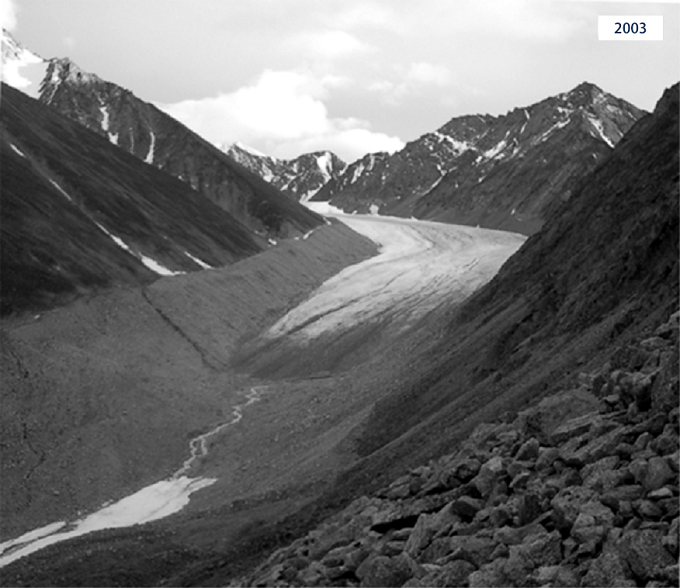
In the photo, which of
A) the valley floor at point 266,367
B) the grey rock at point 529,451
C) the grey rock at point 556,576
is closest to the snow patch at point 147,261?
the valley floor at point 266,367

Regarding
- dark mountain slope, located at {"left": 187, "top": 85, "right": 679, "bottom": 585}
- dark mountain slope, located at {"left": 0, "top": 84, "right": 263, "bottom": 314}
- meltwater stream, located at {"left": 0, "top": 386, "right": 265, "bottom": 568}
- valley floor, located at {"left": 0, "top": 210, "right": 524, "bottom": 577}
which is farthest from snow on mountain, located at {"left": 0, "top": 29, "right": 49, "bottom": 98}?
meltwater stream, located at {"left": 0, "top": 386, "right": 265, "bottom": 568}

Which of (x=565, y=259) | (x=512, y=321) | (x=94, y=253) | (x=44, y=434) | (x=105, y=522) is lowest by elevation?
(x=105, y=522)

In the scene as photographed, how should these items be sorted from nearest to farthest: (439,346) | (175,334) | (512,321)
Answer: (512,321)
(439,346)
(175,334)

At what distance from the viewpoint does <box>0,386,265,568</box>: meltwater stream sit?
28741 mm

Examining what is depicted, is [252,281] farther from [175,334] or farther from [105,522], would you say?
[105,522]

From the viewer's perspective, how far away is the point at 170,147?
152375 mm

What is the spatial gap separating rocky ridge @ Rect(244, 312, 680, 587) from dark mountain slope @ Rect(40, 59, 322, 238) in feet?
325

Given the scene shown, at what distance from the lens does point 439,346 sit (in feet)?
139

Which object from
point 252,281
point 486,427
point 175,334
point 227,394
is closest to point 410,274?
point 252,281

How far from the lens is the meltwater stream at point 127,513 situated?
28741 millimetres

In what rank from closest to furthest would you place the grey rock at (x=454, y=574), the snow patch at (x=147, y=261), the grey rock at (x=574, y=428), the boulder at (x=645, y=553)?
the boulder at (x=645, y=553) → the grey rock at (x=454, y=574) → the grey rock at (x=574, y=428) → the snow patch at (x=147, y=261)

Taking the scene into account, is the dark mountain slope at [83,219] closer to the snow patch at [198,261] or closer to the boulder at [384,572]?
the snow patch at [198,261]

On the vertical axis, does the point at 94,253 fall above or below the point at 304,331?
above

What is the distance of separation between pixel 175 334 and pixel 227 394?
36.4 ft
